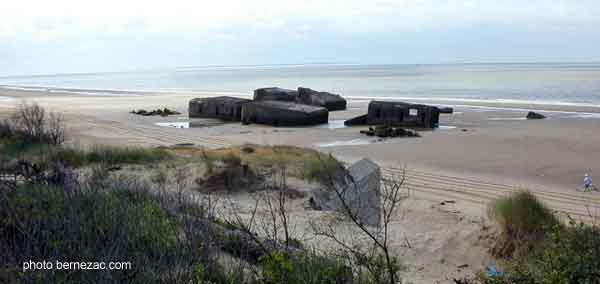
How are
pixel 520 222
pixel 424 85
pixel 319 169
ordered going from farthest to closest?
pixel 424 85, pixel 319 169, pixel 520 222

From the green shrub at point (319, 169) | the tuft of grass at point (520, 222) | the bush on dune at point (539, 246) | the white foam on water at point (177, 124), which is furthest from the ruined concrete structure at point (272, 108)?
the tuft of grass at point (520, 222)

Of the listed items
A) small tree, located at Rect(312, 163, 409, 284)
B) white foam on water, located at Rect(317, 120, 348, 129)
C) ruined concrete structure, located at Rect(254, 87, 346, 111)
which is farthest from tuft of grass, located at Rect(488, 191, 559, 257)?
ruined concrete structure, located at Rect(254, 87, 346, 111)

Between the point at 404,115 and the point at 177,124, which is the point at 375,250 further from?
the point at 177,124

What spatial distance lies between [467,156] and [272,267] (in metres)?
9.51

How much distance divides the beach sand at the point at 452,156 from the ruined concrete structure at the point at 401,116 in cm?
72

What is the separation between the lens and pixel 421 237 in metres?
6.30

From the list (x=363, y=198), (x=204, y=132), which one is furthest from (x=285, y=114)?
(x=363, y=198)

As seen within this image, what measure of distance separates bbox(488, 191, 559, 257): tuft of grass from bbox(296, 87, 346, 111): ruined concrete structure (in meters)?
17.1

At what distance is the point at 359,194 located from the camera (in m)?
6.97

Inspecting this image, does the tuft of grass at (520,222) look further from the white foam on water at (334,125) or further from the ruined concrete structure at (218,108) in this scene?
the ruined concrete structure at (218,108)

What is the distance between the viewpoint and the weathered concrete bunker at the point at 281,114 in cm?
1808

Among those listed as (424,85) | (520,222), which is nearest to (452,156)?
(520,222)

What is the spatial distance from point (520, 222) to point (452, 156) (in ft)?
21.4

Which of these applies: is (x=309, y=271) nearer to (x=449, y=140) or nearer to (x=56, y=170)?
(x=56, y=170)
